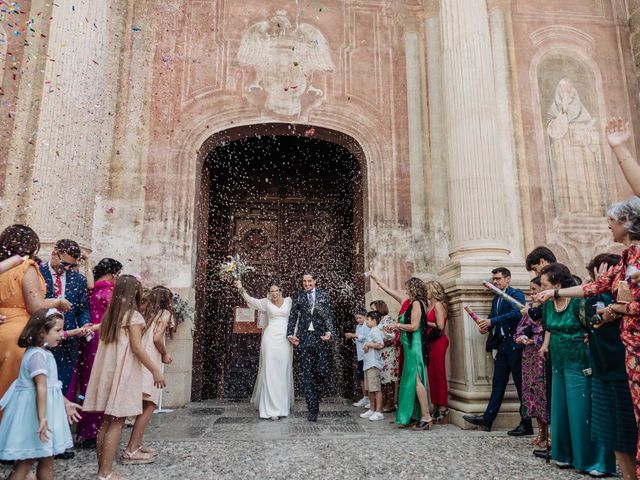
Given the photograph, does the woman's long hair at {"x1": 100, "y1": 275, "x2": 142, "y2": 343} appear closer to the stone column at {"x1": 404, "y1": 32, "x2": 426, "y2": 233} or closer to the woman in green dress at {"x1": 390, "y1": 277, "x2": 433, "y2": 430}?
the woman in green dress at {"x1": 390, "y1": 277, "x2": 433, "y2": 430}

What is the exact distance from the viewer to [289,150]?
10.1 metres

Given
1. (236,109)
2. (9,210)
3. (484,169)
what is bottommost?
(9,210)

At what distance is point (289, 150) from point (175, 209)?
329 cm

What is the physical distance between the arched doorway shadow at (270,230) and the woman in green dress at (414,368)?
245cm

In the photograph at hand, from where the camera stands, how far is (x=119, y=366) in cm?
354

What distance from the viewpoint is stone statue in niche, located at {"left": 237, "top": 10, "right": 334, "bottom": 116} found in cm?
818

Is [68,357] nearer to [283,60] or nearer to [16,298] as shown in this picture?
[16,298]

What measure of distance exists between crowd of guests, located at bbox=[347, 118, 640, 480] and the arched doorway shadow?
8.15 feet

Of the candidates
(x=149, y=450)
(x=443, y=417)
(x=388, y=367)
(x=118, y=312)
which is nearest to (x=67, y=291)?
(x=118, y=312)

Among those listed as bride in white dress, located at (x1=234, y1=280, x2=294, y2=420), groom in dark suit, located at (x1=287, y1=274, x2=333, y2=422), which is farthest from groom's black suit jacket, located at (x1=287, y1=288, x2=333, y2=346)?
bride in white dress, located at (x1=234, y1=280, x2=294, y2=420)

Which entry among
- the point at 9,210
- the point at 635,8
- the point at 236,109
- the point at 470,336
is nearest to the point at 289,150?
the point at 236,109

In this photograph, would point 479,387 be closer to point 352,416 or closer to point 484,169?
point 352,416

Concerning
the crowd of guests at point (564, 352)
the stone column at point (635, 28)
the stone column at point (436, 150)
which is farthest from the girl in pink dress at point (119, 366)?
the stone column at point (635, 28)

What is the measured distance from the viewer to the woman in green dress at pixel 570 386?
12.1 ft
